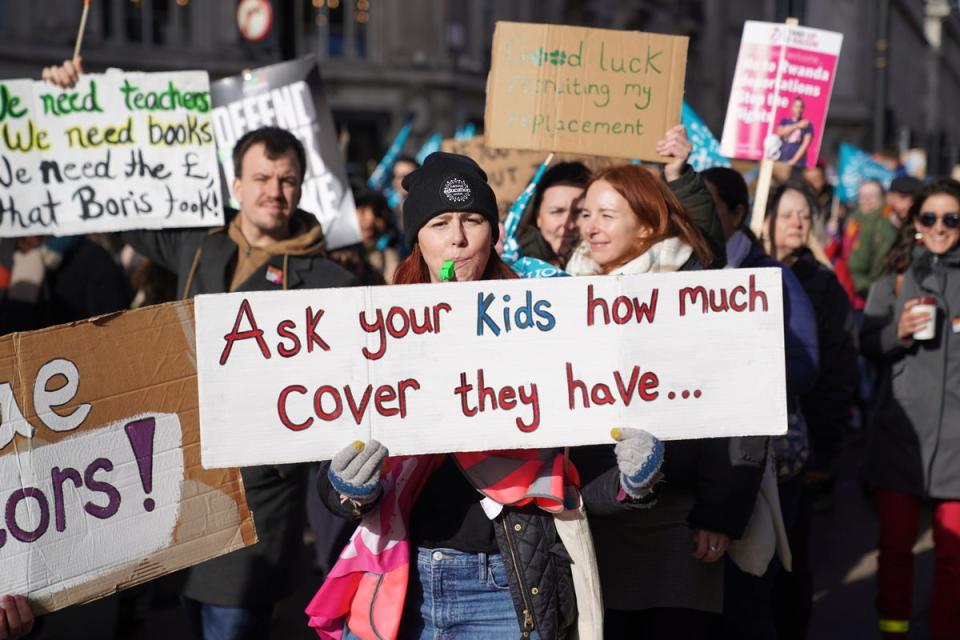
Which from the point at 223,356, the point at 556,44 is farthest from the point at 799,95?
the point at 223,356

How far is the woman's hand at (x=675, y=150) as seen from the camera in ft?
12.7

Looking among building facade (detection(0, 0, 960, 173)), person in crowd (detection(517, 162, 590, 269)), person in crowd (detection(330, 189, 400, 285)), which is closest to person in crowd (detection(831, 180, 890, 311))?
person in crowd (detection(330, 189, 400, 285))

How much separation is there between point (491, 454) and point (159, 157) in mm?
2413

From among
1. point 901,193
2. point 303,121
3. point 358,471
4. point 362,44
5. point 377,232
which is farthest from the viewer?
point 362,44

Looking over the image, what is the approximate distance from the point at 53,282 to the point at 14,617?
9.89 feet

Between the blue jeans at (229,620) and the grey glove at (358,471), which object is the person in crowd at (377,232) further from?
the grey glove at (358,471)

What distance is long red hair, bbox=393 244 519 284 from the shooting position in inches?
110

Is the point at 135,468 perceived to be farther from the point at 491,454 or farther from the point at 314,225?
the point at 314,225

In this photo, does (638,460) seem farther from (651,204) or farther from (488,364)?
(651,204)

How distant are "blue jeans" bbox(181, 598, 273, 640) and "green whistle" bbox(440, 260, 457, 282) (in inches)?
59.0

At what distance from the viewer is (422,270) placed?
2811mm

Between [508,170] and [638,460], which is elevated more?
[508,170]

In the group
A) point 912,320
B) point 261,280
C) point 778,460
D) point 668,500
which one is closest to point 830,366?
point 912,320

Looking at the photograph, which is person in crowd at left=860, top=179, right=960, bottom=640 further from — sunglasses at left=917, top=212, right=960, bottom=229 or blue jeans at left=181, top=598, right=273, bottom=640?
blue jeans at left=181, top=598, right=273, bottom=640
